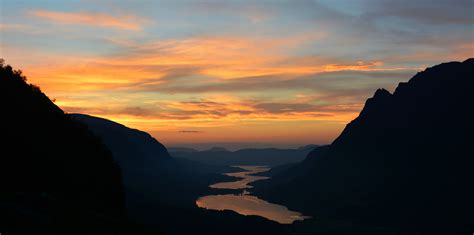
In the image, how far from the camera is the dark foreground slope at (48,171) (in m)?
41.3

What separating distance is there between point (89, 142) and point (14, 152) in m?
33.4

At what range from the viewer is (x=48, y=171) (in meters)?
85.7

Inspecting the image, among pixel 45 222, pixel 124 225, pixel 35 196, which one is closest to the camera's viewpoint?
pixel 45 222

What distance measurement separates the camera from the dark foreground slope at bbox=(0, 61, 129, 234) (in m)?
41.3

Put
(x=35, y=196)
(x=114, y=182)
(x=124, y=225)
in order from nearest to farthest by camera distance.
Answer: (x=35, y=196) → (x=124, y=225) → (x=114, y=182)

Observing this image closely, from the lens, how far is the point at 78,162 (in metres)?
104

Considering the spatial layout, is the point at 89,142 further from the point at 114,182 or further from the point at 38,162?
the point at 38,162

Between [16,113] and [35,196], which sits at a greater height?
[16,113]

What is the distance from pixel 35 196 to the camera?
44.9m

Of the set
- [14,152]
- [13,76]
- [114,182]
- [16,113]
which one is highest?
[13,76]

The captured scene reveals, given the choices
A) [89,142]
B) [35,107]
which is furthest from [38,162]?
[89,142]

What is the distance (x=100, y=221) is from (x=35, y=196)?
7.26 metres

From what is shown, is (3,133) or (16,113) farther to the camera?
(16,113)

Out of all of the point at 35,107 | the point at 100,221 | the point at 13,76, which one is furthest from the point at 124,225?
the point at 13,76
